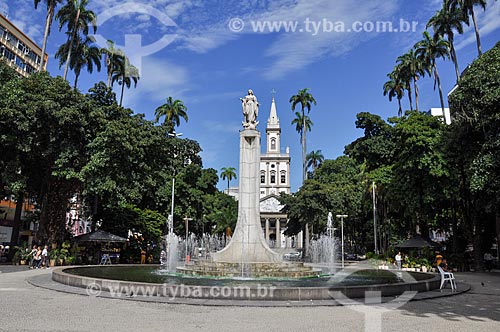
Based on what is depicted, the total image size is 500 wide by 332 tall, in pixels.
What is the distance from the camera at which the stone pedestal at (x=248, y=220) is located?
58.2ft

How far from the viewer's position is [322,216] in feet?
152

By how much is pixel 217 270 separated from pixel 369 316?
28.1ft

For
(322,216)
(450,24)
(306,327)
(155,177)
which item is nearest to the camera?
(306,327)

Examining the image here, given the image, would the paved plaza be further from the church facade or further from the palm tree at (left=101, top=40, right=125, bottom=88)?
the church facade

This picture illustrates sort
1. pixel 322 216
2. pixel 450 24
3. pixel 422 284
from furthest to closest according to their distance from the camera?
pixel 322 216, pixel 450 24, pixel 422 284

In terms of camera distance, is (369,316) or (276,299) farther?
(276,299)

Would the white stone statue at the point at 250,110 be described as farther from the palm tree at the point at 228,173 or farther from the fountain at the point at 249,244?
the palm tree at the point at 228,173

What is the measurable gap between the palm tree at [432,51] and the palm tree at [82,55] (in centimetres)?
3470

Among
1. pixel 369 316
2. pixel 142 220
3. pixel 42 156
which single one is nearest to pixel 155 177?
pixel 142 220

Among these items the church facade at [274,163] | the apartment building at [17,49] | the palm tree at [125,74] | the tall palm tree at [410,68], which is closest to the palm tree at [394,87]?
the tall palm tree at [410,68]

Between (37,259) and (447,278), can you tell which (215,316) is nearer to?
(447,278)

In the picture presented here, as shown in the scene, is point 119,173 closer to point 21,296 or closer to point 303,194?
point 21,296

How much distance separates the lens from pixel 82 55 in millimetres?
42781

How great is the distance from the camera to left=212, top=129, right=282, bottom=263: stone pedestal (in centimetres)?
1775
